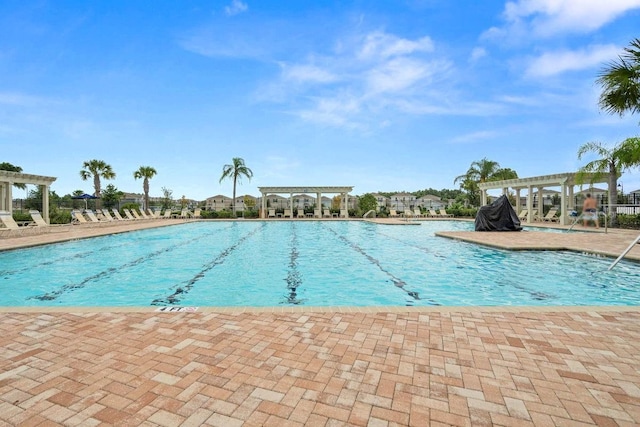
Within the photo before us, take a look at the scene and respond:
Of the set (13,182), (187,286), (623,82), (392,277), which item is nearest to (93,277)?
(187,286)

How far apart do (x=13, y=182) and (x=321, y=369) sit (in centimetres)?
2218

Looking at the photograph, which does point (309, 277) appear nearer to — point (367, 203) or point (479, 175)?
point (367, 203)

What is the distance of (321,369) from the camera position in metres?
2.21

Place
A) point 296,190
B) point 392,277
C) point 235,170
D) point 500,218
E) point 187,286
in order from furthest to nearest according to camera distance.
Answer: point 235,170, point 296,190, point 500,218, point 392,277, point 187,286

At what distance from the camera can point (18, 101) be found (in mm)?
14000

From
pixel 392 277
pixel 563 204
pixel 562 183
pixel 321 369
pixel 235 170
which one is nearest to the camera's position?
pixel 321 369

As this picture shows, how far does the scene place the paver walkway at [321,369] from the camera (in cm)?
174

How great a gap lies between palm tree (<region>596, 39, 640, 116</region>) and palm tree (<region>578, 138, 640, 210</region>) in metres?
8.91

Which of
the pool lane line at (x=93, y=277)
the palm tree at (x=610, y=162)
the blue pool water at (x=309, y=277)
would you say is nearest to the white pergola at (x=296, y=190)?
the palm tree at (x=610, y=162)

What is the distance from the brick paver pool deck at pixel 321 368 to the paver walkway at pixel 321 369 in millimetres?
11

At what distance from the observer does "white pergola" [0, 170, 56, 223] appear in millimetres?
16531

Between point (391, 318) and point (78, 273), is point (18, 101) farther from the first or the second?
point (391, 318)

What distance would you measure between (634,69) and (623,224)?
39.7 ft

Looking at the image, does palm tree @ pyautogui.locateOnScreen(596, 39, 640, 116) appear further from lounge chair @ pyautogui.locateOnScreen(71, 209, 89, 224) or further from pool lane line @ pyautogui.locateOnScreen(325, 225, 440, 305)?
lounge chair @ pyautogui.locateOnScreen(71, 209, 89, 224)
